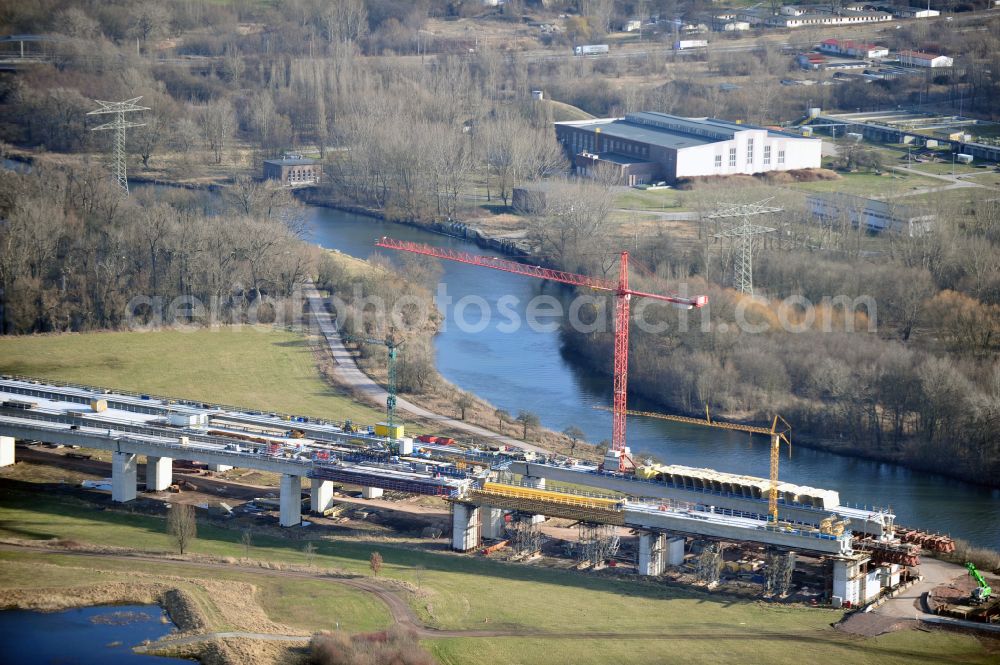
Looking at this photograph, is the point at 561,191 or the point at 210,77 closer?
the point at 561,191

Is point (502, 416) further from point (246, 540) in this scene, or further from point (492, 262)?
point (492, 262)

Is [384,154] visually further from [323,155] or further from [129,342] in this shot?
[129,342]

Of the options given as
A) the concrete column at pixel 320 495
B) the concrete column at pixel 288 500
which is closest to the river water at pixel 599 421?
the concrete column at pixel 320 495

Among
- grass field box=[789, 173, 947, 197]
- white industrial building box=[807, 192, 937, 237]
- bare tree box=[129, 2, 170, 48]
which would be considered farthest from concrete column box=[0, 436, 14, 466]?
bare tree box=[129, 2, 170, 48]

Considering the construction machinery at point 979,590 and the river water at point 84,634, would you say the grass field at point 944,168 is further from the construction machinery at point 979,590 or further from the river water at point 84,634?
the river water at point 84,634

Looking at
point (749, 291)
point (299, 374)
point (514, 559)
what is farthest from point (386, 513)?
point (749, 291)

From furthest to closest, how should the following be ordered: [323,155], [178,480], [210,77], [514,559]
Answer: [210,77] < [323,155] < [178,480] < [514,559]
